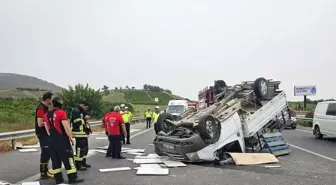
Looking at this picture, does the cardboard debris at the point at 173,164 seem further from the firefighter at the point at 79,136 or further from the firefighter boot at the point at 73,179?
the firefighter boot at the point at 73,179

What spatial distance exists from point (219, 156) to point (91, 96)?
27276 mm

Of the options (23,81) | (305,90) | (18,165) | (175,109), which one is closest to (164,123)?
(18,165)

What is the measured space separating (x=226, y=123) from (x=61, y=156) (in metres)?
4.71

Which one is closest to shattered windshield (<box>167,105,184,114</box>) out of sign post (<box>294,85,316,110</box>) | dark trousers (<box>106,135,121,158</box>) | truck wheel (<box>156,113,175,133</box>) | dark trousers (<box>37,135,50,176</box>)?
truck wheel (<box>156,113,175,133</box>)

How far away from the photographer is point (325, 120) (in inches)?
680

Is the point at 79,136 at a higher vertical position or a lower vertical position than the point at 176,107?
lower

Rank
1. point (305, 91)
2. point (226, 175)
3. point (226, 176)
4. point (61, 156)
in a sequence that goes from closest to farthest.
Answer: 1. point (61, 156)
2. point (226, 176)
3. point (226, 175)
4. point (305, 91)

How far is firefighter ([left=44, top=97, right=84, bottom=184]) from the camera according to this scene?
741 centimetres

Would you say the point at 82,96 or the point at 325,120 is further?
the point at 82,96

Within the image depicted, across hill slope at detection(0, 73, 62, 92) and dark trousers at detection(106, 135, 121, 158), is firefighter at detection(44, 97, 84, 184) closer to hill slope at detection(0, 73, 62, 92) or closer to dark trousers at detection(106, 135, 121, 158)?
dark trousers at detection(106, 135, 121, 158)

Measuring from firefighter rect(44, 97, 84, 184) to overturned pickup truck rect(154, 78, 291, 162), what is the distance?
3190 millimetres

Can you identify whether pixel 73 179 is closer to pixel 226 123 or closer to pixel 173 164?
pixel 173 164

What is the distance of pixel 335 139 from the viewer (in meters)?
18.4

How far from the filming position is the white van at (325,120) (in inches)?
654
